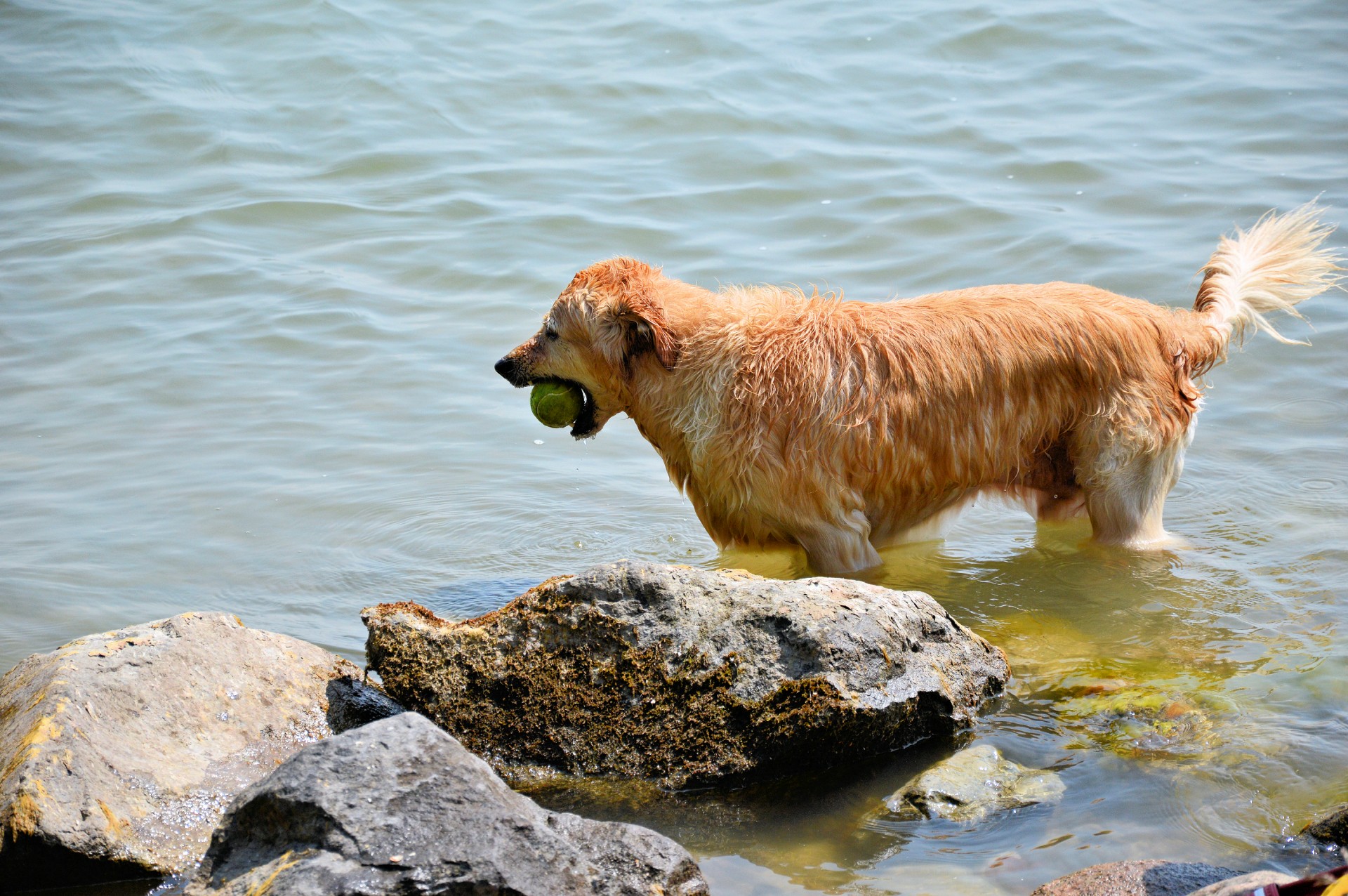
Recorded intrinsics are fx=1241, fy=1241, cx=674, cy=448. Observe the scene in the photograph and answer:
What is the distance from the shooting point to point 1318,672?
5312 mm

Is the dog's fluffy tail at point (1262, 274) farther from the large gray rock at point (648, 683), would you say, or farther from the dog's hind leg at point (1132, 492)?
the large gray rock at point (648, 683)

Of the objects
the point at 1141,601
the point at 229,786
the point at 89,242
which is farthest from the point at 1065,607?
the point at 89,242

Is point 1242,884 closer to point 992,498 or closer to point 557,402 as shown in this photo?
point 992,498

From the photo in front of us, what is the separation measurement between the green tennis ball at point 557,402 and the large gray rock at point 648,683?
2039 mm

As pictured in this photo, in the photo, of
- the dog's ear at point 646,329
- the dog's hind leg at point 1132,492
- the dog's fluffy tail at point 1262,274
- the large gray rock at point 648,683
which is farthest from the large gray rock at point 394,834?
the dog's fluffy tail at point 1262,274

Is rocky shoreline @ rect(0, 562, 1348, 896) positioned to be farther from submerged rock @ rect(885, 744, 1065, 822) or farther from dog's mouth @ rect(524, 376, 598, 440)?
dog's mouth @ rect(524, 376, 598, 440)

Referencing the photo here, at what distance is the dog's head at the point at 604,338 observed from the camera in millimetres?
6156

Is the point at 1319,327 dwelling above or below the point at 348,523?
above

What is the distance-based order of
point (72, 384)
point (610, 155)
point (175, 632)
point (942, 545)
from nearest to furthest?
point (175, 632) → point (942, 545) → point (72, 384) → point (610, 155)

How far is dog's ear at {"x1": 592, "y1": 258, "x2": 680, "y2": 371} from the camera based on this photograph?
614 cm

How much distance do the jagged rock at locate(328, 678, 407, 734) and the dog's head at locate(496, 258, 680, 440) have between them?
2.10 meters

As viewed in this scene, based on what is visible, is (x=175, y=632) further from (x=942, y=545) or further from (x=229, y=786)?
(x=942, y=545)

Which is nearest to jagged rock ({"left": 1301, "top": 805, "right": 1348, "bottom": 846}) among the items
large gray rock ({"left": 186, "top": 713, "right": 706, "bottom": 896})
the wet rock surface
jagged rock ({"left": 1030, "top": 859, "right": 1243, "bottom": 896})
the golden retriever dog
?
jagged rock ({"left": 1030, "top": 859, "right": 1243, "bottom": 896})

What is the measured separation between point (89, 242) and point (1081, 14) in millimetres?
12849
